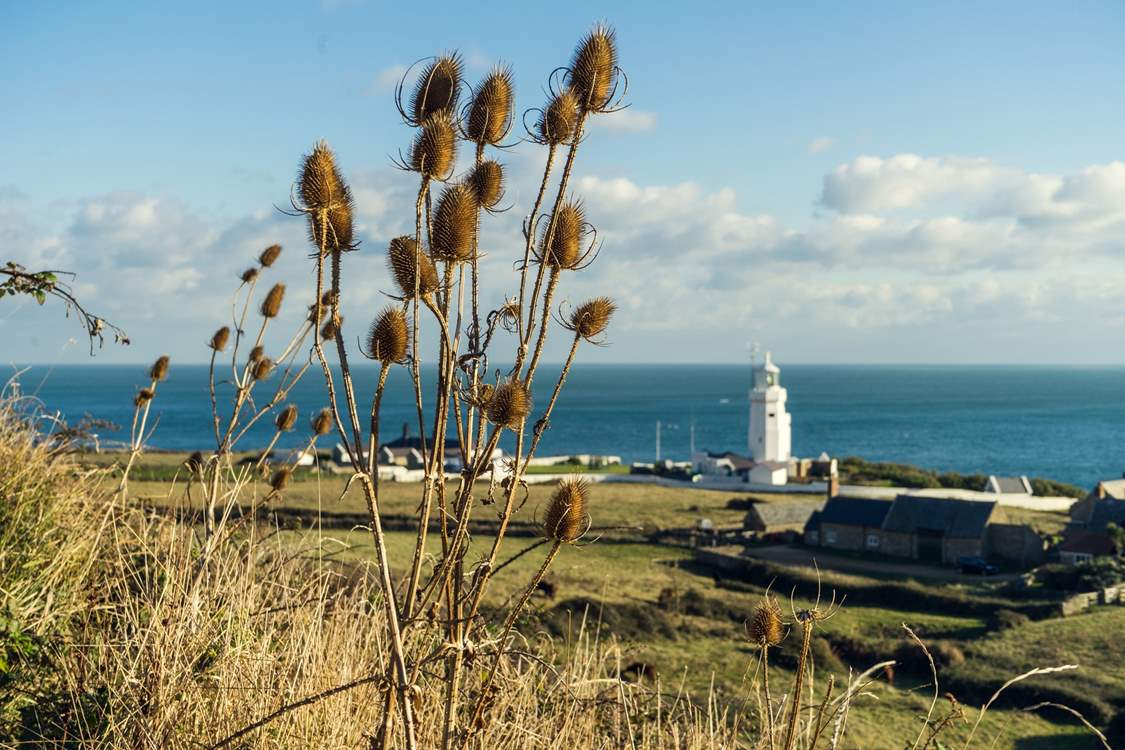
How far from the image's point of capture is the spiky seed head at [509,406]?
7.34ft

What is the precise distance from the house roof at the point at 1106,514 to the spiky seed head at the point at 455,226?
31.5m

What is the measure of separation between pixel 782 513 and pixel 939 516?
19.1ft

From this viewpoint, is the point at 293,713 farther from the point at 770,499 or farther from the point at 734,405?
the point at 734,405

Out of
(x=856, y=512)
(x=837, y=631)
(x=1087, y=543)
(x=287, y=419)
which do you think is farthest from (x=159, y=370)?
(x=856, y=512)

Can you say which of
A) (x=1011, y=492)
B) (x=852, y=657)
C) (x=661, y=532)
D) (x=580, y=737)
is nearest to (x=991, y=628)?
(x=852, y=657)

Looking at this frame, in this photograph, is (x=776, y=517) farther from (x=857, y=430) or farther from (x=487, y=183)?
(x=857, y=430)

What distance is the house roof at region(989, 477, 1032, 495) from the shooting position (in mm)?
46625

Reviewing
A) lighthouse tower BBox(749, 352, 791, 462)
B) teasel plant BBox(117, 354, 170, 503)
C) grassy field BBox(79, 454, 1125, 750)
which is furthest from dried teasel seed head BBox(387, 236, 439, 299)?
lighthouse tower BBox(749, 352, 791, 462)

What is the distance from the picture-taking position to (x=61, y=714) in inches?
151

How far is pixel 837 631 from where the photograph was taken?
19.5m

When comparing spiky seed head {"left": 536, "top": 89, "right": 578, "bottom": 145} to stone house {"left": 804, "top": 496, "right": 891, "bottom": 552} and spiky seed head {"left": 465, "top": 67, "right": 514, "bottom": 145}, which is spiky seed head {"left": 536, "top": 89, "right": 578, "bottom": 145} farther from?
stone house {"left": 804, "top": 496, "right": 891, "bottom": 552}

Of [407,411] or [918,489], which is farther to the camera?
[407,411]

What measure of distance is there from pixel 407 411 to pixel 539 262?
508 feet

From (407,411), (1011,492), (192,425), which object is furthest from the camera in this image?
(407,411)
